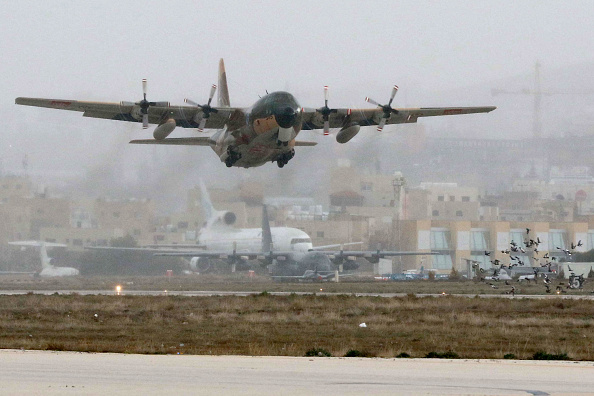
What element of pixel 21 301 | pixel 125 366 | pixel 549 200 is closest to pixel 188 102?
pixel 21 301

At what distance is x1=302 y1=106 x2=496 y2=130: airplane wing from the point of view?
175ft

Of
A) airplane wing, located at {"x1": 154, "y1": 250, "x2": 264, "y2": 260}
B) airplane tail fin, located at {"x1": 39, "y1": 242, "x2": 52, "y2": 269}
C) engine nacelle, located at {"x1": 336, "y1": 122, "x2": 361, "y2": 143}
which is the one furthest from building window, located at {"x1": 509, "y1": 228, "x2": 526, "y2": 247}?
engine nacelle, located at {"x1": 336, "y1": 122, "x2": 361, "y2": 143}

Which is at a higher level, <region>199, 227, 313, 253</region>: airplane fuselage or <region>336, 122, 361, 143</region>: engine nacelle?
<region>336, 122, 361, 143</region>: engine nacelle

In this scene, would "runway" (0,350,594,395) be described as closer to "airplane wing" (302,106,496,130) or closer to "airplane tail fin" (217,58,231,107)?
"airplane wing" (302,106,496,130)

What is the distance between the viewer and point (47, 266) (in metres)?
90.7

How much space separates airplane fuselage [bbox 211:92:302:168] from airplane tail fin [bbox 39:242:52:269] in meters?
40.2

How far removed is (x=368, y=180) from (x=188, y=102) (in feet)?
165

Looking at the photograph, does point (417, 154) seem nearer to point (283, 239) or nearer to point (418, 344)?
point (283, 239)

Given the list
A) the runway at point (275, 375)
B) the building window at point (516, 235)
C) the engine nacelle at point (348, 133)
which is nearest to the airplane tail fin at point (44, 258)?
the engine nacelle at point (348, 133)

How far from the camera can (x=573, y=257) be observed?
9044 cm

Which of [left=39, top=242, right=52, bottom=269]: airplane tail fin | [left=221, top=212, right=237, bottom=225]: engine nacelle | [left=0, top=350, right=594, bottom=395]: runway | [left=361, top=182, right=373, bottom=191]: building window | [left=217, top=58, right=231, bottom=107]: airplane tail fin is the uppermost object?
[left=217, top=58, right=231, bottom=107]: airplane tail fin

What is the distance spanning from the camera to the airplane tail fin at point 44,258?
8944cm

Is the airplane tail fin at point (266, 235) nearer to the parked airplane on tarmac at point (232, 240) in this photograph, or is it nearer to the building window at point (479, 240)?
the parked airplane on tarmac at point (232, 240)

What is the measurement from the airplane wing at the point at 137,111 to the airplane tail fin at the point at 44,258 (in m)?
40.2
